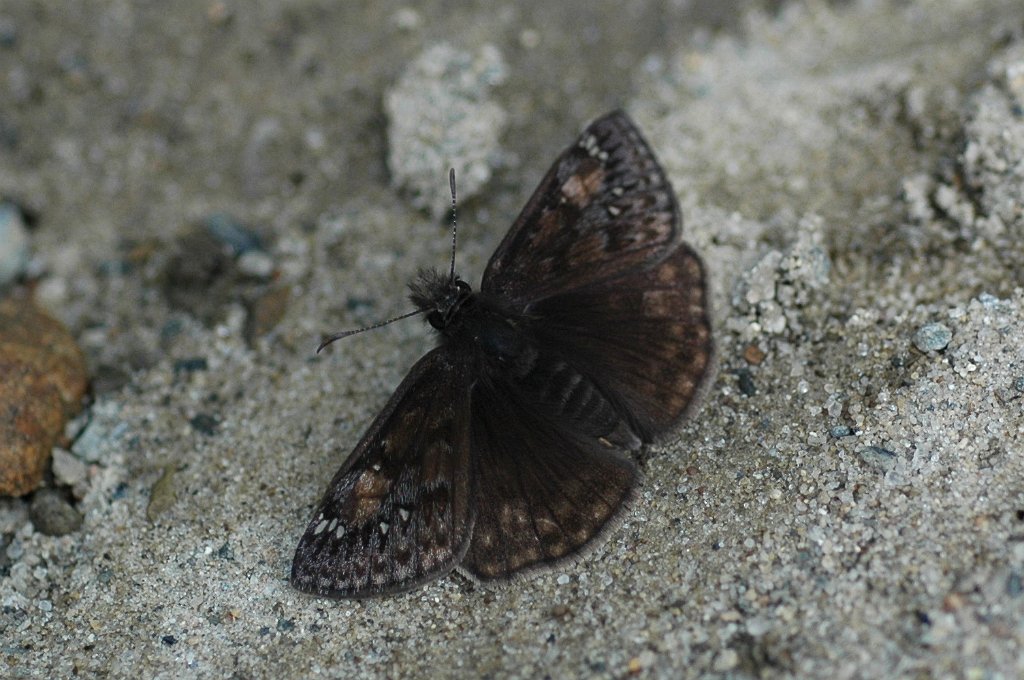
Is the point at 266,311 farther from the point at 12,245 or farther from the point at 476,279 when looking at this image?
the point at 12,245

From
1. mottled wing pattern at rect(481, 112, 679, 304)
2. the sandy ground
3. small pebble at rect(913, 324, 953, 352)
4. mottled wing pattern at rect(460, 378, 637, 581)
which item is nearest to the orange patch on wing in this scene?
mottled wing pattern at rect(481, 112, 679, 304)

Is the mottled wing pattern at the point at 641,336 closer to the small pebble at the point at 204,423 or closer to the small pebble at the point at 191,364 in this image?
the small pebble at the point at 204,423

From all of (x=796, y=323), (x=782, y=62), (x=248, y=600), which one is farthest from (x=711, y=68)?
(x=248, y=600)

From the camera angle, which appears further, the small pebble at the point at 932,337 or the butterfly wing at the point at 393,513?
the small pebble at the point at 932,337

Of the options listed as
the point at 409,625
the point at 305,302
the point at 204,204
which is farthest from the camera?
the point at 204,204

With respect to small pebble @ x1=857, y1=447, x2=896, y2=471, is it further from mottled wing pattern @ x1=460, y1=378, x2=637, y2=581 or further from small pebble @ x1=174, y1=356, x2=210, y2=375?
small pebble @ x1=174, y1=356, x2=210, y2=375

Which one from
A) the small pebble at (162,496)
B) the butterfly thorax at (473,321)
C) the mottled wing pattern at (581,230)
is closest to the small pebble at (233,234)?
the small pebble at (162,496)

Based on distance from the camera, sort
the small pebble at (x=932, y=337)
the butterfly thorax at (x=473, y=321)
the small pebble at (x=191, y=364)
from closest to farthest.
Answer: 1. the butterfly thorax at (x=473, y=321)
2. the small pebble at (x=932, y=337)
3. the small pebble at (x=191, y=364)

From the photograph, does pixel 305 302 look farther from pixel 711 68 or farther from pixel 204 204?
pixel 711 68
